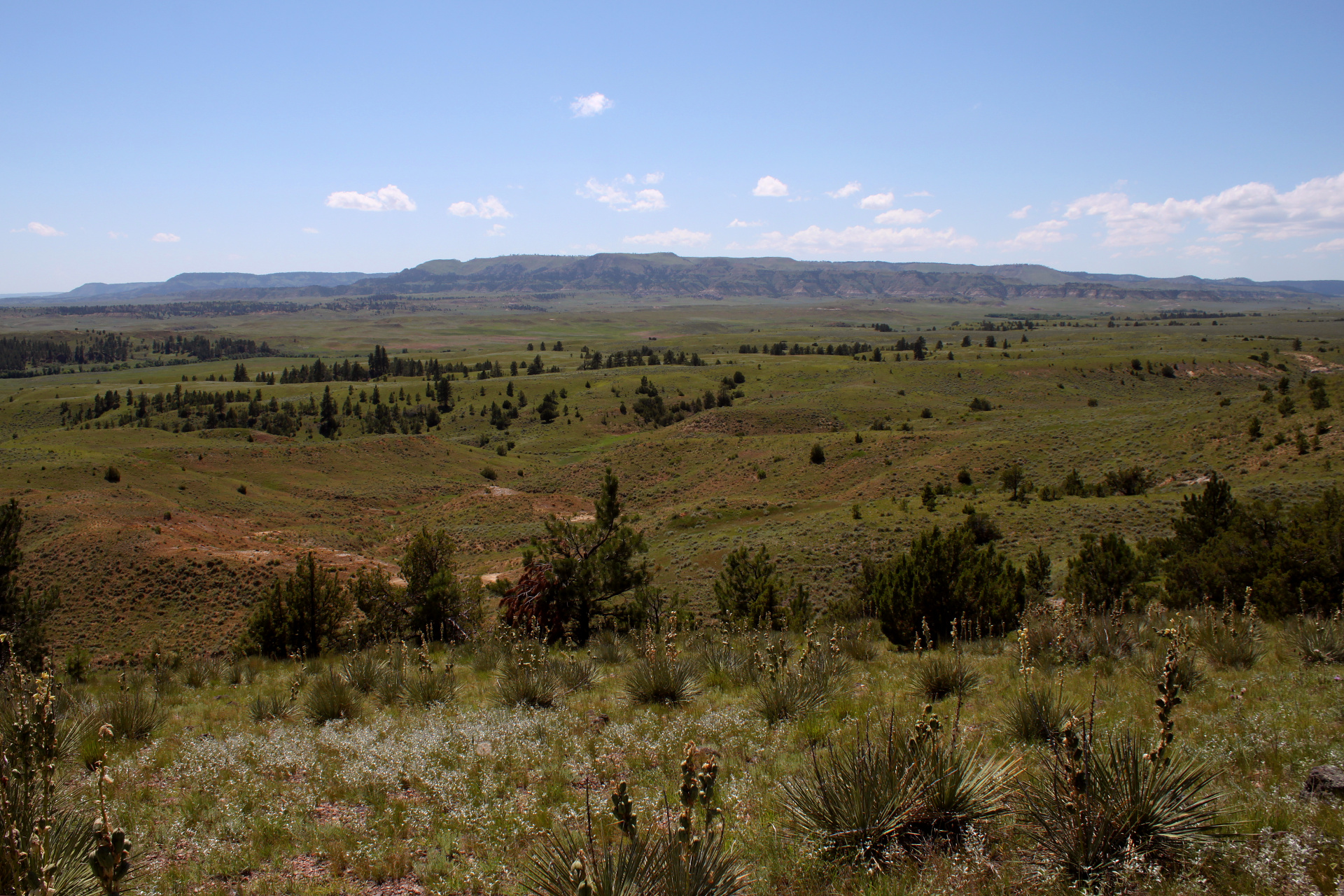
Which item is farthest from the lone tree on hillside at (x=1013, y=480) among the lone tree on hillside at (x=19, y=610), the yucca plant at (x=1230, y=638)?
the lone tree on hillside at (x=19, y=610)

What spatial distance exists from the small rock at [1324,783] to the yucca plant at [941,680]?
334 centimetres

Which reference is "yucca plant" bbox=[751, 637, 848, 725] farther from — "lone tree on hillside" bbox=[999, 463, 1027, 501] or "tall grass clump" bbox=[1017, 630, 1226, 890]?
"lone tree on hillside" bbox=[999, 463, 1027, 501]

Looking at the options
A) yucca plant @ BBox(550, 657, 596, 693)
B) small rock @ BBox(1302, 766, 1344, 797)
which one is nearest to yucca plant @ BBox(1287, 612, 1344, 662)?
small rock @ BBox(1302, 766, 1344, 797)

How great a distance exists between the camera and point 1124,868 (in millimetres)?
3648

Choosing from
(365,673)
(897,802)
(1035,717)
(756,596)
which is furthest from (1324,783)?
(756,596)

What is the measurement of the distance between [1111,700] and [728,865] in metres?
5.10

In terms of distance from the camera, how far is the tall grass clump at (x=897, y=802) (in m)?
4.29

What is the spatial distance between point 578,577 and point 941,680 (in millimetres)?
11698

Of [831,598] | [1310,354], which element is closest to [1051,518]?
[831,598]

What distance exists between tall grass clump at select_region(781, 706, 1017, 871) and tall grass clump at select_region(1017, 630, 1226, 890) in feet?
1.03

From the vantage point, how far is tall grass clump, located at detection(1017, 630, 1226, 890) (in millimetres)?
3697

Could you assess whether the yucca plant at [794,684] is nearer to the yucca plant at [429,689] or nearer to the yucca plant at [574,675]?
the yucca plant at [574,675]

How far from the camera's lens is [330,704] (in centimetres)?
859

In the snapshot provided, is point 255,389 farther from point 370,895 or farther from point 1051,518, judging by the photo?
point 370,895
